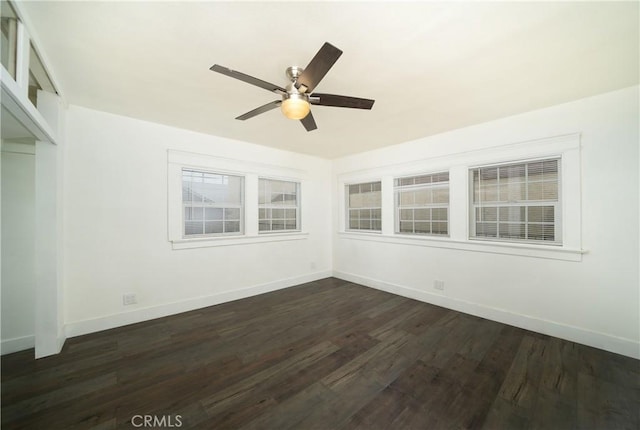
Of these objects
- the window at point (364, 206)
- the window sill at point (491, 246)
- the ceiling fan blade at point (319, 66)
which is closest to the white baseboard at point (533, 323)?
the window sill at point (491, 246)

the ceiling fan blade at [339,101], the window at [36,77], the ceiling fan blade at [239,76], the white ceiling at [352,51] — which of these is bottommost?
the ceiling fan blade at [239,76]

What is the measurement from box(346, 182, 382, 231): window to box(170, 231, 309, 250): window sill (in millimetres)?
1070

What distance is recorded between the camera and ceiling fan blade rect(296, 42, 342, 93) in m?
1.38

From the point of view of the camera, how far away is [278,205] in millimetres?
4543

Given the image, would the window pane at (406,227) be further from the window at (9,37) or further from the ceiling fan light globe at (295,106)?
the window at (9,37)

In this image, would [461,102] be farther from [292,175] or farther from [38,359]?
[38,359]

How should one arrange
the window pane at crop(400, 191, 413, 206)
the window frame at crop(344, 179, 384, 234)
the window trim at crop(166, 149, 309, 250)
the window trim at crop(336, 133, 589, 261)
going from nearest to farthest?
1. the window trim at crop(336, 133, 589, 261)
2. the window trim at crop(166, 149, 309, 250)
3. the window pane at crop(400, 191, 413, 206)
4. the window frame at crop(344, 179, 384, 234)

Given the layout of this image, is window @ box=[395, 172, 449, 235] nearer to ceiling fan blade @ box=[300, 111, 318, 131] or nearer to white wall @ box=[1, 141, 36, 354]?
ceiling fan blade @ box=[300, 111, 318, 131]

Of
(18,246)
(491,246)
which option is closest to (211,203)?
(18,246)

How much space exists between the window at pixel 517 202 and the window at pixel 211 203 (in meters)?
3.60

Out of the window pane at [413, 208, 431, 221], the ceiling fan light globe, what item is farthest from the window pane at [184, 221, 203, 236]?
the window pane at [413, 208, 431, 221]

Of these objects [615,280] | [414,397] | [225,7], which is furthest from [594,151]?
[225,7]

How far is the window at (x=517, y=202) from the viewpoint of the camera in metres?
2.78

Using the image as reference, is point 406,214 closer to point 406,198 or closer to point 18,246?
point 406,198
